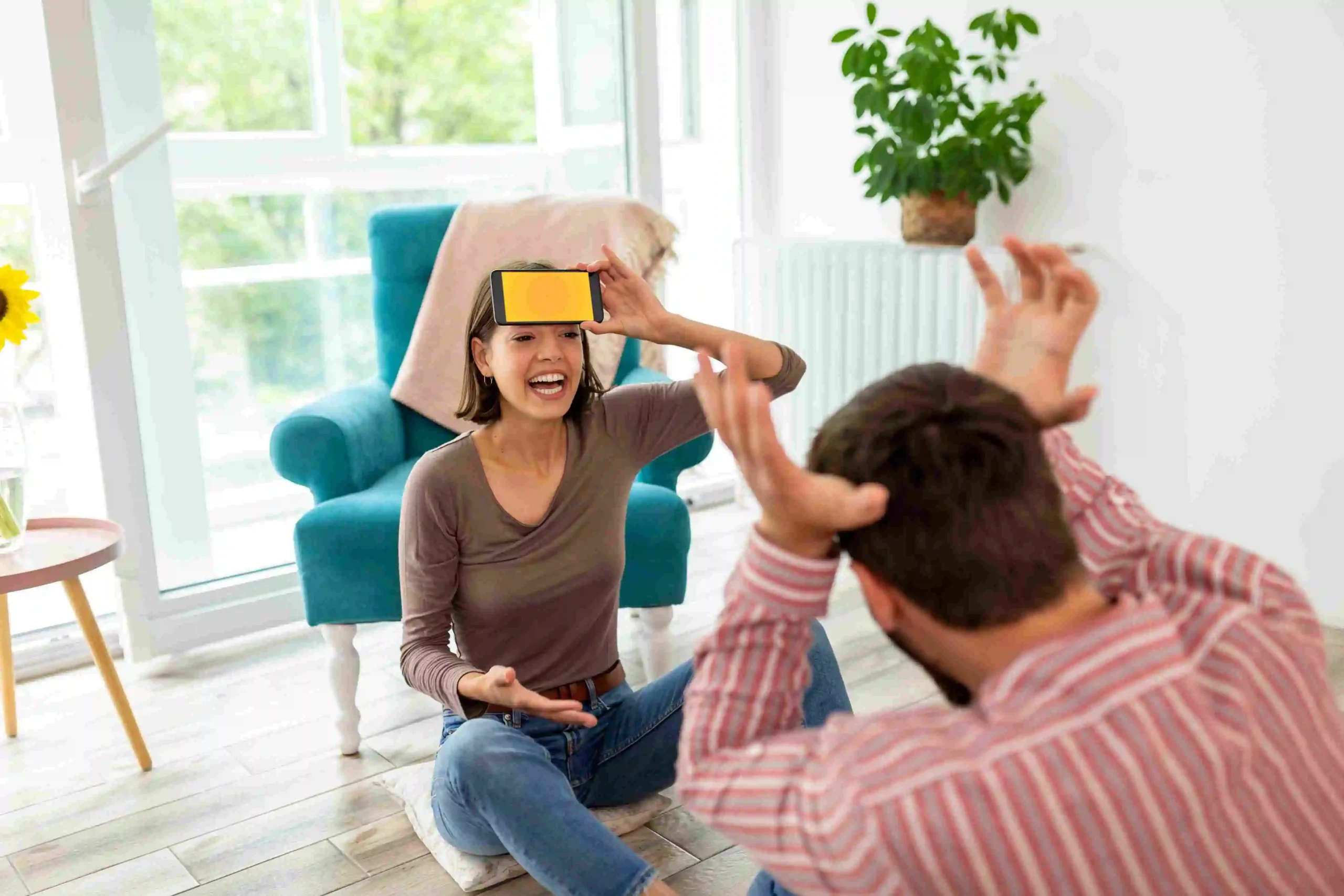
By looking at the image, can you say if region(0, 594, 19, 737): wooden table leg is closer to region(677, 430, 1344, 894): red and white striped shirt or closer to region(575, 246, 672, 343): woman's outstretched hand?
region(575, 246, 672, 343): woman's outstretched hand

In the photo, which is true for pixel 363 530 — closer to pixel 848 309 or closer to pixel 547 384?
pixel 547 384

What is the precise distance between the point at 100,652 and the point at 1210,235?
2204 millimetres

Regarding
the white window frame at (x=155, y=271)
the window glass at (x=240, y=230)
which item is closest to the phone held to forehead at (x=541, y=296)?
the white window frame at (x=155, y=271)

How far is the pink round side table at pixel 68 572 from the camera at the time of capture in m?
1.74

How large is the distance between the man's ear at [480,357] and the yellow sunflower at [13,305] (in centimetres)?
69

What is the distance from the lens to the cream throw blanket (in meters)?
2.32

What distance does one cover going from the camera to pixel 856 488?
72 cm

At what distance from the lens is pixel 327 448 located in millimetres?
1982

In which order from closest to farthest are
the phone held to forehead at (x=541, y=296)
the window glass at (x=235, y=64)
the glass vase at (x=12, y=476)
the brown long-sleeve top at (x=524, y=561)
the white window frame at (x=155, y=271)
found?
the phone held to forehead at (x=541, y=296) → the brown long-sleeve top at (x=524, y=561) → the glass vase at (x=12, y=476) → the white window frame at (x=155, y=271) → the window glass at (x=235, y=64)

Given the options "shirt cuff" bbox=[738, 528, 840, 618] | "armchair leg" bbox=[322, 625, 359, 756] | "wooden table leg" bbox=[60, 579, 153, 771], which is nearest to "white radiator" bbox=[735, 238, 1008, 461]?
"armchair leg" bbox=[322, 625, 359, 756]

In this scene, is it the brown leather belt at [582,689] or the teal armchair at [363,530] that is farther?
the teal armchair at [363,530]

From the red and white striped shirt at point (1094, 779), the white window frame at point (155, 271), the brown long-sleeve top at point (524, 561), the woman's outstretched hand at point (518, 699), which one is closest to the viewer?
the red and white striped shirt at point (1094, 779)

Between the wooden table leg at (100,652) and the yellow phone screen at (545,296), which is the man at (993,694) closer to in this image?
the yellow phone screen at (545,296)

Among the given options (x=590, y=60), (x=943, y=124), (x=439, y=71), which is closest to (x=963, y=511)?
(x=943, y=124)
